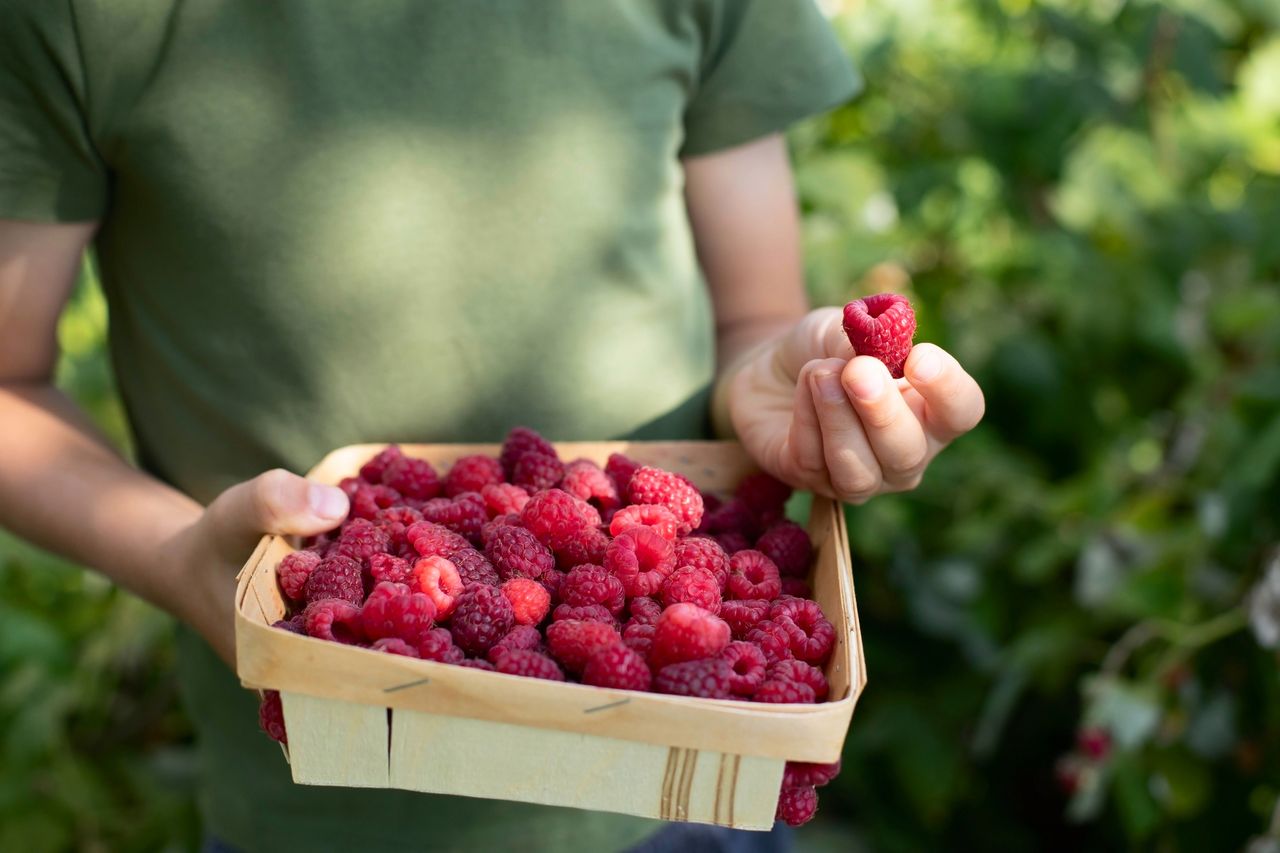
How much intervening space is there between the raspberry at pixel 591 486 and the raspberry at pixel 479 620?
164mm

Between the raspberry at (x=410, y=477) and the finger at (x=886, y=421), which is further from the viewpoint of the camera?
the raspberry at (x=410, y=477)

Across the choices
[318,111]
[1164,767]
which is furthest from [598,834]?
[1164,767]

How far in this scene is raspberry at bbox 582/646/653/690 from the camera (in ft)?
2.24

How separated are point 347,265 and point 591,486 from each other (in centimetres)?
26

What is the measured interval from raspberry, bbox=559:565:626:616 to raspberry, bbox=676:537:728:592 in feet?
0.18

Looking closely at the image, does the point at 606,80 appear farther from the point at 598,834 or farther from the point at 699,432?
the point at 598,834

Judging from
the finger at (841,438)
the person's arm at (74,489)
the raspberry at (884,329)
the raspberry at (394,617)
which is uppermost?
the raspberry at (884,329)

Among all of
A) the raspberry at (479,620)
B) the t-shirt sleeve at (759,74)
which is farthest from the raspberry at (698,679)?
the t-shirt sleeve at (759,74)

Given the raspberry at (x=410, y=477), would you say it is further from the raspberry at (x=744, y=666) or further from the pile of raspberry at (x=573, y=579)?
the raspberry at (x=744, y=666)

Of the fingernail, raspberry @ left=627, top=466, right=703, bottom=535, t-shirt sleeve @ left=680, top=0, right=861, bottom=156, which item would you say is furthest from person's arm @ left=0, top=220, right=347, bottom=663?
t-shirt sleeve @ left=680, top=0, right=861, bottom=156

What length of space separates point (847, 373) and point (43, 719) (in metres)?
1.33

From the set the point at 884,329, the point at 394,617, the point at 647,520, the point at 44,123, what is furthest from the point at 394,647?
the point at 44,123

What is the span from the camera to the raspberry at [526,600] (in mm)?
778

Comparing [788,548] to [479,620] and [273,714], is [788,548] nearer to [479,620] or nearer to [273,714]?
[479,620]
